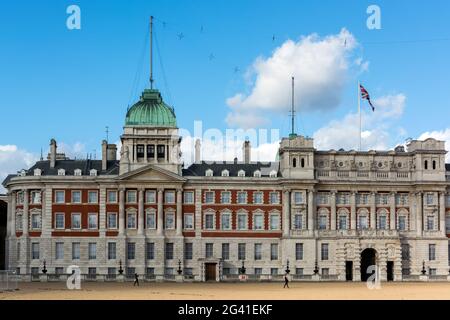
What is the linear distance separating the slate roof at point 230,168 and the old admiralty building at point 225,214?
0.40 m

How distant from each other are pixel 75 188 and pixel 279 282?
28.7 m

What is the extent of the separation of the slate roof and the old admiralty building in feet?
1.30

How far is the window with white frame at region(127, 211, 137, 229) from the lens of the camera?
11381 centimetres

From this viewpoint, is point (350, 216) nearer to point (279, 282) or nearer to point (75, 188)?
point (279, 282)

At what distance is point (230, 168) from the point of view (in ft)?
389

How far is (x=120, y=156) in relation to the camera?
11519 centimetres

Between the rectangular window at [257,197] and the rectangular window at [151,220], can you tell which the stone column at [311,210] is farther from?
the rectangular window at [151,220]

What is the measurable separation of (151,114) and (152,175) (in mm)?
8174

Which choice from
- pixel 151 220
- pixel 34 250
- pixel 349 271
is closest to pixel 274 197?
pixel 349 271

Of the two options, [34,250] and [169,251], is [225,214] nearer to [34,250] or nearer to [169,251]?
[169,251]

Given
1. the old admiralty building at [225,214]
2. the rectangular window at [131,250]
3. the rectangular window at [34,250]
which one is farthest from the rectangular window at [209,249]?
the rectangular window at [34,250]

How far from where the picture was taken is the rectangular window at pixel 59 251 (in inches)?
4454
